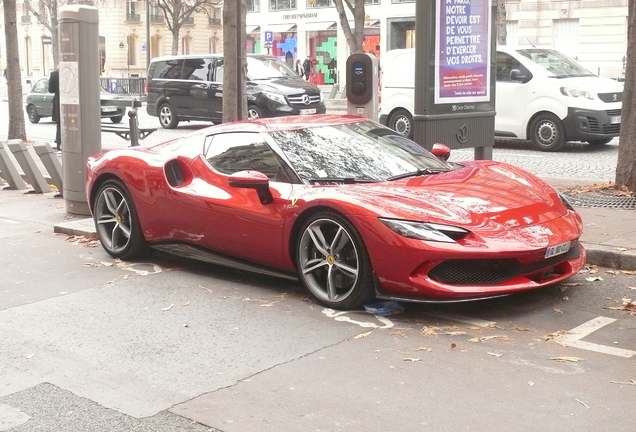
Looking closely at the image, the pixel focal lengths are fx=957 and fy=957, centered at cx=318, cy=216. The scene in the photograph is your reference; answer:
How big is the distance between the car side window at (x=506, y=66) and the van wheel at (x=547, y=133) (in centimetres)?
103

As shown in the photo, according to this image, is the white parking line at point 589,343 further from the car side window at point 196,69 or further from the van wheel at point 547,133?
the car side window at point 196,69

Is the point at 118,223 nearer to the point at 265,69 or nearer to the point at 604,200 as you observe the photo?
the point at 604,200

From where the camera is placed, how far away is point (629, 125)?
407 inches

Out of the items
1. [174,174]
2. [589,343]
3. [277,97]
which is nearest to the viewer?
[589,343]

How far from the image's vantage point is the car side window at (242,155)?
707 cm

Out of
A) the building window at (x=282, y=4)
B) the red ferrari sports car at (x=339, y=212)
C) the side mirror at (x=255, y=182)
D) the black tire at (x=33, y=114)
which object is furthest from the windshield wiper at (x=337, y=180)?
the building window at (x=282, y=4)

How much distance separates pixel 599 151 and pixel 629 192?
6.73 m

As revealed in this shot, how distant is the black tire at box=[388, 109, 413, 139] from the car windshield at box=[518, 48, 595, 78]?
7.95 feet

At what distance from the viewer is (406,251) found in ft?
19.4

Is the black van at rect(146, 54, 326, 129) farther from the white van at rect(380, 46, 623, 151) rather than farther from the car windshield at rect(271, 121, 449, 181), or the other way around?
the car windshield at rect(271, 121, 449, 181)

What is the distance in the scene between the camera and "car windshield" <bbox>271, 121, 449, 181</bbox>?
6895 millimetres

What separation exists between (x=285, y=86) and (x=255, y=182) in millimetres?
16214

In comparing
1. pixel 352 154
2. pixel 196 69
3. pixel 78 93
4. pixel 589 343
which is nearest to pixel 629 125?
pixel 352 154

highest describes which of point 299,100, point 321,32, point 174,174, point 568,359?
point 321,32
